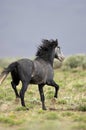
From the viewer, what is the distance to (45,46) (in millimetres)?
18344

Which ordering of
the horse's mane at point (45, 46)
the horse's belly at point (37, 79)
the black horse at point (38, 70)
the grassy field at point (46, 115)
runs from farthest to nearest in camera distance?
the horse's mane at point (45, 46), the horse's belly at point (37, 79), the black horse at point (38, 70), the grassy field at point (46, 115)

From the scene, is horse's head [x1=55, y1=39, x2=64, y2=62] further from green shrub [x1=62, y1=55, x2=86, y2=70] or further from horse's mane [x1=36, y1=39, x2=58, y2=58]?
green shrub [x1=62, y1=55, x2=86, y2=70]

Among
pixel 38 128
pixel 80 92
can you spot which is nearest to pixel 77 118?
pixel 38 128

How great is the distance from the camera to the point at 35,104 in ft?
60.2

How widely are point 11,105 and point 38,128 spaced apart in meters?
6.59

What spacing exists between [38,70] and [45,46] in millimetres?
1658

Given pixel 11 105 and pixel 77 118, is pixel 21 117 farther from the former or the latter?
pixel 11 105

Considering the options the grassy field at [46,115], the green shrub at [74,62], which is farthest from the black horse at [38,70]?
the green shrub at [74,62]

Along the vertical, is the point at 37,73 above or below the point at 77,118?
above

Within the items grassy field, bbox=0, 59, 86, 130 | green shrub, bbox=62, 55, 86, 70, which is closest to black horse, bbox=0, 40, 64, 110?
grassy field, bbox=0, 59, 86, 130

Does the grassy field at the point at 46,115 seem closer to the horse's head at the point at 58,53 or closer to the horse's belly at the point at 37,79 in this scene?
the horse's belly at the point at 37,79

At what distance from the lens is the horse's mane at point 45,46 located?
18250 millimetres

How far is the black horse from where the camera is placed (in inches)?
644

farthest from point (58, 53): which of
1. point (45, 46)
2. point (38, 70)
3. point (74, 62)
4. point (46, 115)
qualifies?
point (74, 62)
